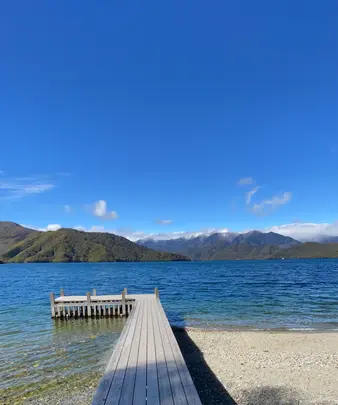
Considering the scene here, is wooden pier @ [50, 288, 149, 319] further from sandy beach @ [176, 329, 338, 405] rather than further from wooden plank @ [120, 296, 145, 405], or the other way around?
wooden plank @ [120, 296, 145, 405]

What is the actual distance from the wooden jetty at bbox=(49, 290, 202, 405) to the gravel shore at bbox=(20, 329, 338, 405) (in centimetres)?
188

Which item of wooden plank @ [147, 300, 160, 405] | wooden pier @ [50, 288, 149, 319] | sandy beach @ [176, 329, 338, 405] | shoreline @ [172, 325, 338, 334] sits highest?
wooden plank @ [147, 300, 160, 405]

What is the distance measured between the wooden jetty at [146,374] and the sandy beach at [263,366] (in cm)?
205

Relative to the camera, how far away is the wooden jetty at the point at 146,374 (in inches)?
272

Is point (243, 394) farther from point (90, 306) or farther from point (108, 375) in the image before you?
point (90, 306)

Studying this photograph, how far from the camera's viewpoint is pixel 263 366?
13.1 meters

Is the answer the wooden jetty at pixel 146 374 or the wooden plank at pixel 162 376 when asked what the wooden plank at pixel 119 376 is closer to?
the wooden jetty at pixel 146 374

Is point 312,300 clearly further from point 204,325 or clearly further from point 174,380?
point 174,380

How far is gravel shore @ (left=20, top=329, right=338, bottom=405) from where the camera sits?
33.2 feet

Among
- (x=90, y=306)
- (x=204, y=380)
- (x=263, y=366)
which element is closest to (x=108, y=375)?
(x=204, y=380)

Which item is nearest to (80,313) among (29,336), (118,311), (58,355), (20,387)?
(118,311)

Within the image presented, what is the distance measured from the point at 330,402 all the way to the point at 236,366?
4.19 m

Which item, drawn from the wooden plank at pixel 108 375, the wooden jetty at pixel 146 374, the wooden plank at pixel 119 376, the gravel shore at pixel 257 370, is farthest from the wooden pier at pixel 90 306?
the wooden plank at pixel 119 376

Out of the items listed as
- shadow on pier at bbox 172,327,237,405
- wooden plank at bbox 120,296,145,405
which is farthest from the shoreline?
wooden plank at bbox 120,296,145,405
